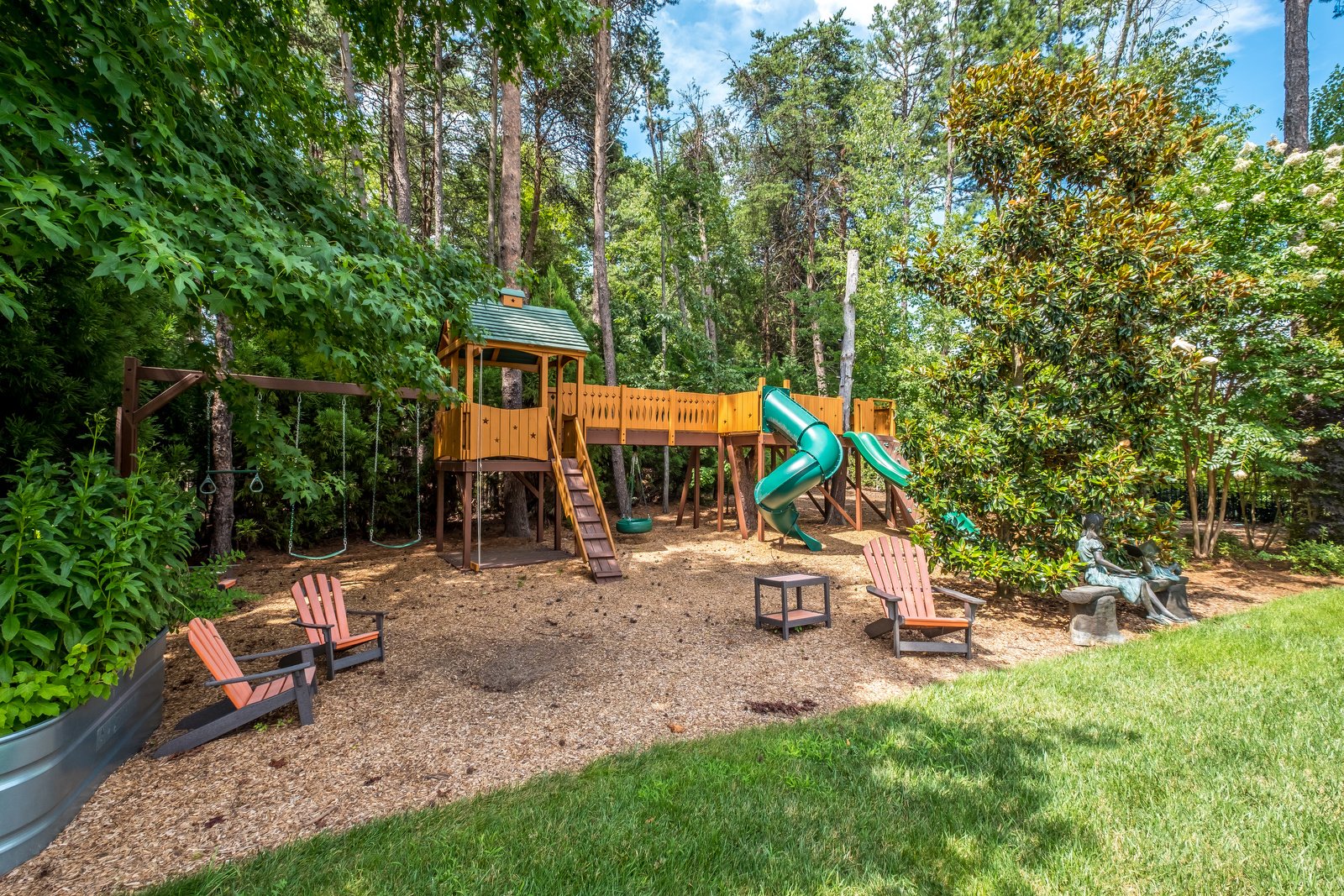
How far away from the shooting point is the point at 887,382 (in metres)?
20.7

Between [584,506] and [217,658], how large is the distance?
554cm

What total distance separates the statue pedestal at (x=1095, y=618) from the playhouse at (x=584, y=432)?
11.8 feet

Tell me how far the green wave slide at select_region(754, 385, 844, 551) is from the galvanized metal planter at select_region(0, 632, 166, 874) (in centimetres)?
824

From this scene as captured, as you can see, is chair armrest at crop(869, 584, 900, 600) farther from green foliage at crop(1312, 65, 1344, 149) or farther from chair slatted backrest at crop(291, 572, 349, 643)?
green foliage at crop(1312, 65, 1344, 149)

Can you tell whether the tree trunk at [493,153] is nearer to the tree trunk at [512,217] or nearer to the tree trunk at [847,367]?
the tree trunk at [512,217]

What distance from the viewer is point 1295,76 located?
1138cm

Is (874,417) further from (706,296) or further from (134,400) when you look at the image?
(134,400)

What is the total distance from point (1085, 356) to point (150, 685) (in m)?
8.98

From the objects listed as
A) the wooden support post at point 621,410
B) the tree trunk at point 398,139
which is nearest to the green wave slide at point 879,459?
the wooden support post at point 621,410

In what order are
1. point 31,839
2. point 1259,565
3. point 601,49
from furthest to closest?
1. point 601,49
2. point 1259,565
3. point 31,839

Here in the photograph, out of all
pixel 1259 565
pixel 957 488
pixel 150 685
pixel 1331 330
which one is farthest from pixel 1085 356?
pixel 150 685

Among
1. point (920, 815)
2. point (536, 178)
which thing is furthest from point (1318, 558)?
point (536, 178)

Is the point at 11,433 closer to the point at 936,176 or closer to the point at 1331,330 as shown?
the point at 1331,330

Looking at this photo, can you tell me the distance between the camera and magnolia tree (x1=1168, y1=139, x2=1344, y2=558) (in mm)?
8570
